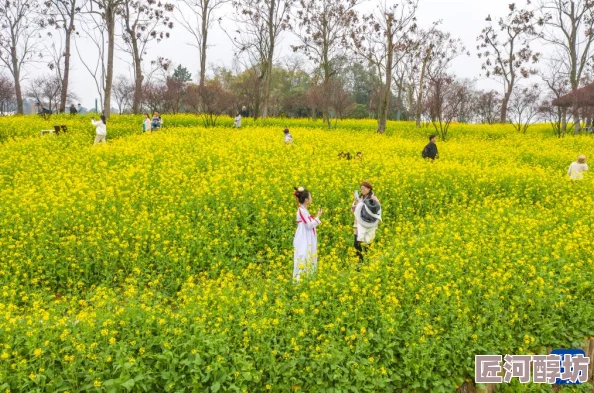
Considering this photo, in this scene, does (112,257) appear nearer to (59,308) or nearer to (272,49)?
(59,308)

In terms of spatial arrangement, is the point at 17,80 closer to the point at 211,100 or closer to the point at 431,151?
the point at 211,100

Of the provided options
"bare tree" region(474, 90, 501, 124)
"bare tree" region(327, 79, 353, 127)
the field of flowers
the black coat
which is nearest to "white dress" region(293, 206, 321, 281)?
the field of flowers

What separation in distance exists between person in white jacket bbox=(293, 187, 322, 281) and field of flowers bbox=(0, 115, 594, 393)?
0.92 feet

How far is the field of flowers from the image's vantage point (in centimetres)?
488

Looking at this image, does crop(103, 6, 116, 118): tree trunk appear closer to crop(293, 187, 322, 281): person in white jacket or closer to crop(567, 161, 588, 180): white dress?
crop(293, 187, 322, 281): person in white jacket

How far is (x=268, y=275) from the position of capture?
706cm

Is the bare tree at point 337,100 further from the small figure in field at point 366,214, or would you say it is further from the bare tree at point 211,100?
the small figure in field at point 366,214

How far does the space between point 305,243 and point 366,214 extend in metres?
1.49

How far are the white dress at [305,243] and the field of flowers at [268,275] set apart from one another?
0.27 meters

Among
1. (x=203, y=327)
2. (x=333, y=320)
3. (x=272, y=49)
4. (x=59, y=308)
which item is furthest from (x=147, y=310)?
(x=272, y=49)

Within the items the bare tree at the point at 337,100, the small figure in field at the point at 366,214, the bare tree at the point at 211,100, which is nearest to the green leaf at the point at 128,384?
the small figure in field at the point at 366,214

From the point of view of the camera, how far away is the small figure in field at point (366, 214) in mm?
8102

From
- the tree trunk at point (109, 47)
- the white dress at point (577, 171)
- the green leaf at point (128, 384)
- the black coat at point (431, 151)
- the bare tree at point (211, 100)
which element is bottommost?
the green leaf at point (128, 384)

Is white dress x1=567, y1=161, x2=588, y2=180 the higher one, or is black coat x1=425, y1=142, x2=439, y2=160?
black coat x1=425, y1=142, x2=439, y2=160
